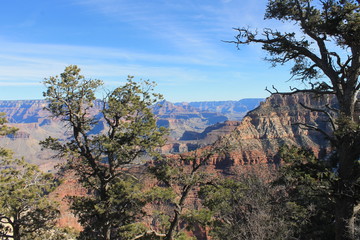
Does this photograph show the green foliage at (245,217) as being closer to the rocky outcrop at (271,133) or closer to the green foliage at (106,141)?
the green foliage at (106,141)

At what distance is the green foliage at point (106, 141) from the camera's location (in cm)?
1457

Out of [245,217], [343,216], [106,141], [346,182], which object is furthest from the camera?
[245,217]

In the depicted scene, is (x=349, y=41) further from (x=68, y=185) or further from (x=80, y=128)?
(x=68, y=185)

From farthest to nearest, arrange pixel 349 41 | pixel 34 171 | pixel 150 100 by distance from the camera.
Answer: pixel 34 171
pixel 150 100
pixel 349 41

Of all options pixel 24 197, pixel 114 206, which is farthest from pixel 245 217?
pixel 24 197

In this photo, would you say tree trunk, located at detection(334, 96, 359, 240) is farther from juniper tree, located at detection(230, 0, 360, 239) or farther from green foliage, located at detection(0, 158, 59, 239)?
green foliage, located at detection(0, 158, 59, 239)

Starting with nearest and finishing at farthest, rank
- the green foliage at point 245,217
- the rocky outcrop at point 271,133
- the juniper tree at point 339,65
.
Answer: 1. the juniper tree at point 339,65
2. the green foliage at point 245,217
3. the rocky outcrop at point 271,133

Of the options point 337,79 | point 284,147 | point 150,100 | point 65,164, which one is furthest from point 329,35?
point 65,164

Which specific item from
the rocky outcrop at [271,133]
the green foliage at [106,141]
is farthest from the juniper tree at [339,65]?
the rocky outcrop at [271,133]

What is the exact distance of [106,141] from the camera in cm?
1473

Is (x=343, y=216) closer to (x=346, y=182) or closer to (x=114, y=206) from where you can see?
(x=346, y=182)

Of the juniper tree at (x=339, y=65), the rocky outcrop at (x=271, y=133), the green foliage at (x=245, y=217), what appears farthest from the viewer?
the rocky outcrop at (x=271, y=133)

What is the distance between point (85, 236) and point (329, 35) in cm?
1606

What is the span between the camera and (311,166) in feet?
34.3
